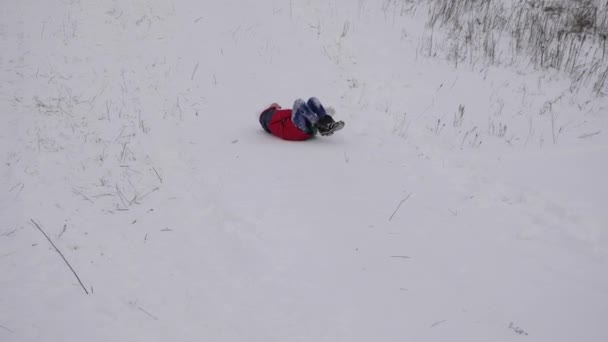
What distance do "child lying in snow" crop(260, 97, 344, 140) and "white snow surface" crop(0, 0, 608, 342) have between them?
0.54ft

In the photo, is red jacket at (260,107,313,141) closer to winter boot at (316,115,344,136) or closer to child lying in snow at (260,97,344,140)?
child lying in snow at (260,97,344,140)

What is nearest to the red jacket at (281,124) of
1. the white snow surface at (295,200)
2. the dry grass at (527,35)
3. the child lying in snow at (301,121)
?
the child lying in snow at (301,121)

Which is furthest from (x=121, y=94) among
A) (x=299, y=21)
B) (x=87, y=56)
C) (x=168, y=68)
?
(x=299, y=21)

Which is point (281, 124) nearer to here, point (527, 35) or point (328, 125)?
point (328, 125)

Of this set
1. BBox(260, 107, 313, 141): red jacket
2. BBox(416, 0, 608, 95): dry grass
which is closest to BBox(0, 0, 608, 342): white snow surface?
BBox(260, 107, 313, 141): red jacket

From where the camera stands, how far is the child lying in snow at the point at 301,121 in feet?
14.8

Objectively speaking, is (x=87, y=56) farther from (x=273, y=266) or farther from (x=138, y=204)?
(x=273, y=266)

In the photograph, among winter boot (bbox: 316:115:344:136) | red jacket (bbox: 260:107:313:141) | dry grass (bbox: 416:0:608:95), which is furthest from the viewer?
dry grass (bbox: 416:0:608:95)

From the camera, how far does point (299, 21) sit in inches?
303

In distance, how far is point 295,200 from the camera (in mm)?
3586

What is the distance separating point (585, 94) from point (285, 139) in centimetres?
389

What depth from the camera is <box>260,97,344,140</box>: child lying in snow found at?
4.51 m

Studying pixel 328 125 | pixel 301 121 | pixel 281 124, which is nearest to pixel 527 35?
pixel 328 125

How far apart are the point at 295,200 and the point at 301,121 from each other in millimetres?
1263
